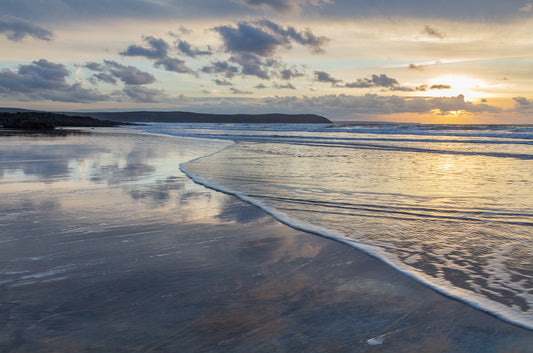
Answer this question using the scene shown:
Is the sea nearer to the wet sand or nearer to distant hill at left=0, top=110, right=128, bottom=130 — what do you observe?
the wet sand

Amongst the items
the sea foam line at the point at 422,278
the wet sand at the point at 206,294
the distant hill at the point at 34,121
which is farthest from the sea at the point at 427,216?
the distant hill at the point at 34,121

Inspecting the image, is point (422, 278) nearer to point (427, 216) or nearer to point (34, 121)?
point (427, 216)

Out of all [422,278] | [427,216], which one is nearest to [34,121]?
[427,216]

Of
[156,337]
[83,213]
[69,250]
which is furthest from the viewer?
[83,213]

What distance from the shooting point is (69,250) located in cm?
383

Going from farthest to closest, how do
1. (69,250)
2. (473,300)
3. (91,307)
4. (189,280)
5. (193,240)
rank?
1. (193,240)
2. (69,250)
3. (189,280)
4. (473,300)
5. (91,307)

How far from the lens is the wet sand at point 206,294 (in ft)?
7.54

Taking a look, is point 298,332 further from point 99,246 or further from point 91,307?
point 99,246

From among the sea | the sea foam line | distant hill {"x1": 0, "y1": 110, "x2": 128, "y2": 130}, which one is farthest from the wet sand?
distant hill {"x1": 0, "y1": 110, "x2": 128, "y2": 130}

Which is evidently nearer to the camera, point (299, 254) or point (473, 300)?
point (473, 300)

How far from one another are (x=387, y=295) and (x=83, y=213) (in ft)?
13.9

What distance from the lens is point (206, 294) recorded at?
114 inches

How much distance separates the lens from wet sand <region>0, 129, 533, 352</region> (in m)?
2.30

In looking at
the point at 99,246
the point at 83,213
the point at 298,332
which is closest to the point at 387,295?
the point at 298,332
